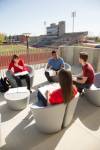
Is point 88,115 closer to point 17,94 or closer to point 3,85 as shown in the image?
point 17,94

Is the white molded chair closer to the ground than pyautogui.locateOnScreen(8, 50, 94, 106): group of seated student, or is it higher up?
closer to the ground

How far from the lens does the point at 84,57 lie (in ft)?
10.1

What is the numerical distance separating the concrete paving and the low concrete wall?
341 centimetres

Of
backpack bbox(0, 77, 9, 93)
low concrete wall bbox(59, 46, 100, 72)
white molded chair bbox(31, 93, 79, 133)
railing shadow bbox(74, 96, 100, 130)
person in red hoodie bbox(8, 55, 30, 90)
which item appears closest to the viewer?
white molded chair bbox(31, 93, 79, 133)

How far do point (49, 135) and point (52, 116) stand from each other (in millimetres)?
419

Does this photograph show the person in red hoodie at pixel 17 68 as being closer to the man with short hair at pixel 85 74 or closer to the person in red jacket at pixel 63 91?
the man with short hair at pixel 85 74

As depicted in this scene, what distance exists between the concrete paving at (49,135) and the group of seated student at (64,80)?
0.51 meters

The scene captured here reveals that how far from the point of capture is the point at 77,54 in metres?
7.12

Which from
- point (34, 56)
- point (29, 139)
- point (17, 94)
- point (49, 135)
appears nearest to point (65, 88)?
point (49, 135)

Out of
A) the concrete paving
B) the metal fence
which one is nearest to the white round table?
the concrete paving

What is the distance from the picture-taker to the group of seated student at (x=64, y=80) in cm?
201

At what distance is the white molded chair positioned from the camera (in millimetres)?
2107

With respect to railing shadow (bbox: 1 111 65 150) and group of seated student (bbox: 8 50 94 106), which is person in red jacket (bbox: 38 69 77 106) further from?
railing shadow (bbox: 1 111 65 150)

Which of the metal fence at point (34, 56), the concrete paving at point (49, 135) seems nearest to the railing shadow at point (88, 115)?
the concrete paving at point (49, 135)
